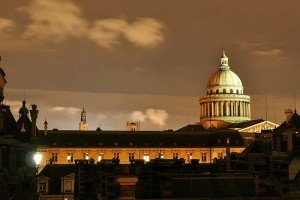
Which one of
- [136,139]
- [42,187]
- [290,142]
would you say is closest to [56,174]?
[42,187]

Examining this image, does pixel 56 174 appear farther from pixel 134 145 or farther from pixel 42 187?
pixel 134 145

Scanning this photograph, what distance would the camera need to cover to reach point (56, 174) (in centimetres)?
7825

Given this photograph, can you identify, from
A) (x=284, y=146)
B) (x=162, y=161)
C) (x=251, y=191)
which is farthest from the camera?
(x=284, y=146)

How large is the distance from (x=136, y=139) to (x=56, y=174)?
83.3 m

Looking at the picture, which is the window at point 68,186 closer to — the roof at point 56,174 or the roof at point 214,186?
the roof at point 56,174

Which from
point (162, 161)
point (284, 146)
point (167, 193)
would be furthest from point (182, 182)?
point (284, 146)

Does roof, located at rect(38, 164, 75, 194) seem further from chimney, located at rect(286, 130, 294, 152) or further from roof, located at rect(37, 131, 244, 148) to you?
roof, located at rect(37, 131, 244, 148)

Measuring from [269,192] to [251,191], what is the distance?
1.02 metres

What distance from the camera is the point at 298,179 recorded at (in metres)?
37.0

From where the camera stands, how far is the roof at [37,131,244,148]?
155 metres

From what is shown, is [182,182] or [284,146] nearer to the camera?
[182,182]

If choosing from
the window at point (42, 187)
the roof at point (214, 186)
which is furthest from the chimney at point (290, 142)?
the window at point (42, 187)

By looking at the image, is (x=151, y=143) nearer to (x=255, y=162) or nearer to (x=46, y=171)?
(x=46, y=171)

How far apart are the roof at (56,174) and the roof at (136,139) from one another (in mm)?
69833
